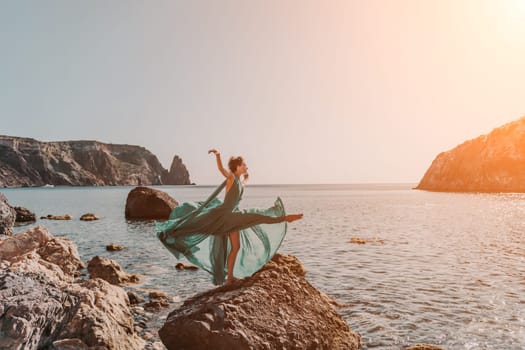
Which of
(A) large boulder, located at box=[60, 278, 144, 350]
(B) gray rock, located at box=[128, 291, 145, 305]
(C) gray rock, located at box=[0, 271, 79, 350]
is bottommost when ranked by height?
(B) gray rock, located at box=[128, 291, 145, 305]

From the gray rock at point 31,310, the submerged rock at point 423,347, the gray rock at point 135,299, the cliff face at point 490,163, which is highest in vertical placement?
the cliff face at point 490,163

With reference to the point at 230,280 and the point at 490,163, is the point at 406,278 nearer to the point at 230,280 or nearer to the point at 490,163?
the point at 230,280

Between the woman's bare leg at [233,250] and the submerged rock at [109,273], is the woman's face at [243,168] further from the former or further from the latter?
the submerged rock at [109,273]

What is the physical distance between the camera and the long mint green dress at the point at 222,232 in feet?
29.2

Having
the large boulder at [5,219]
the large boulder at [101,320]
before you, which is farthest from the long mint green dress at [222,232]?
the large boulder at [5,219]

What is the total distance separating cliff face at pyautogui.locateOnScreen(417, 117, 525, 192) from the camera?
115312mm

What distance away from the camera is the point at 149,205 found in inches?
1644

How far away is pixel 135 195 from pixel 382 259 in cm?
2994

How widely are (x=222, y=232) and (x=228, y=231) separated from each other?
147 millimetres

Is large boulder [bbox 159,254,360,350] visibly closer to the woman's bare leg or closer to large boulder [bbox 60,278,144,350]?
the woman's bare leg

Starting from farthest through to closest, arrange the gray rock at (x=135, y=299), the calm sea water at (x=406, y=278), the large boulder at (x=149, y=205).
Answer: the large boulder at (x=149, y=205) < the gray rock at (x=135, y=299) < the calm sea water at (x=406, y=278)

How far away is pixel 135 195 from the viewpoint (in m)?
42.5

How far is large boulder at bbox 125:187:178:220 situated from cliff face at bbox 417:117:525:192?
10962cm

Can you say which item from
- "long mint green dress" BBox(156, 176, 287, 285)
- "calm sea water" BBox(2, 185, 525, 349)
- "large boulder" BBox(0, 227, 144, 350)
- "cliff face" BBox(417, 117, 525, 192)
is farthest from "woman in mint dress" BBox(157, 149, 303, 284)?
"cliff face" BBox(417, 117, 525, 192)
